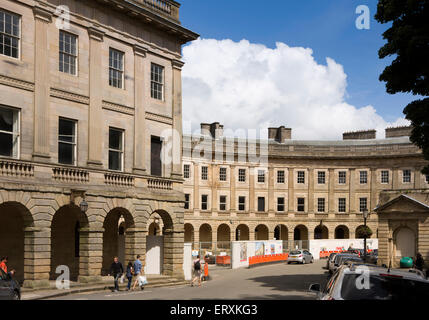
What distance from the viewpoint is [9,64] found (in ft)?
75.3

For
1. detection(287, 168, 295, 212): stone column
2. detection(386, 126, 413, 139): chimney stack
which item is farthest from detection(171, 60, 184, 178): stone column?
detection(386, 126, 413, 139): chimney stack

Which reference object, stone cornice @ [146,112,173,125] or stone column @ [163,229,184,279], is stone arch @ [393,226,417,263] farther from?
stone cornice @ [146,112,173,125]

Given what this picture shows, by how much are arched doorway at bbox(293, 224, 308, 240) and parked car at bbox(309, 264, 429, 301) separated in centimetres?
7198

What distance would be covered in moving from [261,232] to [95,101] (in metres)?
53.7

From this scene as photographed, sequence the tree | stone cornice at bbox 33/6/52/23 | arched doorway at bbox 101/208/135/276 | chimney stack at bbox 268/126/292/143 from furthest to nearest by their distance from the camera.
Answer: chimney stack at bbox 268/126/292/143 < arched doorway at bbox 101/208/135/276 < stone cornice at bbox 33/6/52/23 < the tree

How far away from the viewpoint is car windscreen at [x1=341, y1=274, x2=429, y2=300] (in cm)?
770

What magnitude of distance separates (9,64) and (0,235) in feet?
24.9

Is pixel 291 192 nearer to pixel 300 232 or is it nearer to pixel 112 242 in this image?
pixel 300 232

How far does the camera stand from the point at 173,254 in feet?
101

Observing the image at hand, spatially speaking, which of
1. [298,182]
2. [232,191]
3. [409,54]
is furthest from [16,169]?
[298,182]

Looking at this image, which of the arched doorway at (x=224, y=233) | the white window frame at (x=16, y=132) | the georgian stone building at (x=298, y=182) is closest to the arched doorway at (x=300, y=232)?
the georgian stone building at (x=298, y=182)

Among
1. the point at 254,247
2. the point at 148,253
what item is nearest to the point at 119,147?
the point at 148,253
